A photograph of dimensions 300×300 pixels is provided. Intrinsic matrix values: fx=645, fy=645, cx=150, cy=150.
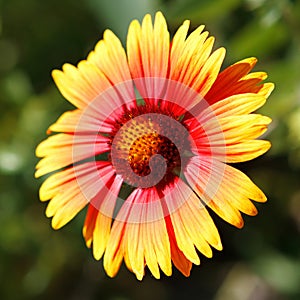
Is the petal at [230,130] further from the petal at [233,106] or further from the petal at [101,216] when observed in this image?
the petal at [101,216]

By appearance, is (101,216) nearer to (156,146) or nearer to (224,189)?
(156,146)

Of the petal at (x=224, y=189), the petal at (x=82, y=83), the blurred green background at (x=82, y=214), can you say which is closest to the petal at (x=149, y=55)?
the petal at (x=82, y=83)

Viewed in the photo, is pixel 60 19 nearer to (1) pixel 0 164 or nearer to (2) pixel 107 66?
(1) pixel 0 164

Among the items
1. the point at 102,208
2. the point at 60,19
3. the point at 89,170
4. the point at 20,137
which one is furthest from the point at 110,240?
the point at 60,19

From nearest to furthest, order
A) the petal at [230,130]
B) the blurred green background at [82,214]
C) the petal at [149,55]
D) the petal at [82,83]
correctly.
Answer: the petal at [230,130]
the petal at [149,55]
the petal at [82,83]
the blurred green background at [82,214]

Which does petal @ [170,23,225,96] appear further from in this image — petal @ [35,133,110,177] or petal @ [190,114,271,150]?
petal @ [35,133,110,177]

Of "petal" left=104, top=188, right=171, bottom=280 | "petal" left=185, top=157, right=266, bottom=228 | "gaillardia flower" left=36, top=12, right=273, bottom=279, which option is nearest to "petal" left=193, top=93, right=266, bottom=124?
"gaillardia flower" left=36, top=12, right=273, bottom=279
